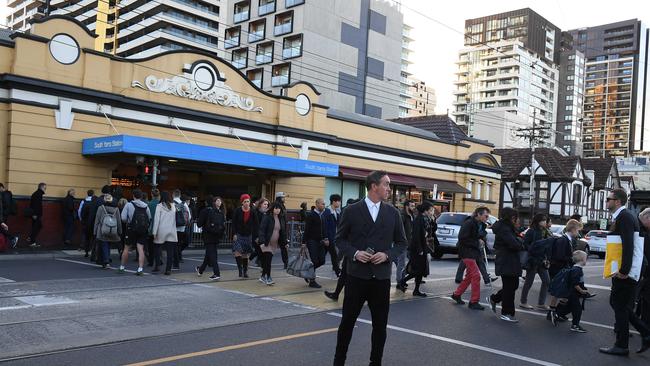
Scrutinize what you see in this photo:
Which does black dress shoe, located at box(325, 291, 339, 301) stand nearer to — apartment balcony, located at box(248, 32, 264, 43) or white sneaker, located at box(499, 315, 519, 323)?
white sneaker, located at box(499, 315, 519, 323)

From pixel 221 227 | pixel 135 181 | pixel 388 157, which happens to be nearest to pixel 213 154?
pixel 135 181

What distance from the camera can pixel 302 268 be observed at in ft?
34.9

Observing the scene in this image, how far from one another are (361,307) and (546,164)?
49.2 m

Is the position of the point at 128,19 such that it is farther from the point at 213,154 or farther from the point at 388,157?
the point at 213,154

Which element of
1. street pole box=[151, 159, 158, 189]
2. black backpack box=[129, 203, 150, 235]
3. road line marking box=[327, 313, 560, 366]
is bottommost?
road line marking box=[327, 313, 560, 366]

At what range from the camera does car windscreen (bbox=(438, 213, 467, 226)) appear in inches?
781

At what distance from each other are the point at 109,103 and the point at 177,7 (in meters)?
51.4

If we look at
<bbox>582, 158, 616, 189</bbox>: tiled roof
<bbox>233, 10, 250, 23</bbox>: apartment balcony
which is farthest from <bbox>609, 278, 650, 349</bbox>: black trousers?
<bbox>233, 10, 250, 23</bbox>: apartment balcony

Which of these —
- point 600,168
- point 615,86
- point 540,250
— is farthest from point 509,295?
point 615,86

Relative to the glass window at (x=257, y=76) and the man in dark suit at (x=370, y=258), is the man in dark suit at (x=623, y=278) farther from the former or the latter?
the glass window at (x=257, y=76)

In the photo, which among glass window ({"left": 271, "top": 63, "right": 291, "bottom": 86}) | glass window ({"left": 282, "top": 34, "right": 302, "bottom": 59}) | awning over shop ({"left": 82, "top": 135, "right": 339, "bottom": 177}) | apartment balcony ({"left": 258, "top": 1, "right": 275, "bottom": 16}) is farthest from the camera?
apartment balcony ({"left": 258, "top": 1, "right": 275, "bottom": 16})

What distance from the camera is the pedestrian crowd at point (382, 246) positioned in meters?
5.21

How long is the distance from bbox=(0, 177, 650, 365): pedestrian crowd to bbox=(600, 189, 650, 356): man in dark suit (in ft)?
0.04

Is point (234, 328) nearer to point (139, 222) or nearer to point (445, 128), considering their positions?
point (139, 222)
